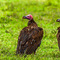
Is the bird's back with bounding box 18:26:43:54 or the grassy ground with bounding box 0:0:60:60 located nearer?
the bird's back with bounding box 18:26:43:54

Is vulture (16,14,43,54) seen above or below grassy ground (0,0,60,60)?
above

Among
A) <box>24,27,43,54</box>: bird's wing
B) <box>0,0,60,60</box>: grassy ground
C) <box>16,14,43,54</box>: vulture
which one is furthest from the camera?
<box>0,0,60,60</box>: grassy ground

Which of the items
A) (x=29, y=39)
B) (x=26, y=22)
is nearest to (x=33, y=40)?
(x=29, y=39)

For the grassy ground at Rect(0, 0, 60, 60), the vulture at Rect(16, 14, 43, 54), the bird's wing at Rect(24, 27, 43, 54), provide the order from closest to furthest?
the vulture at Rect(16, 14, 43, 54)
the bird's wing at Rect(24, 27, 43, 54)
the grassy ground at Rect(0, 0, 60, 60)

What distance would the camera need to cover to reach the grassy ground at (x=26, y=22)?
7785 millimetres

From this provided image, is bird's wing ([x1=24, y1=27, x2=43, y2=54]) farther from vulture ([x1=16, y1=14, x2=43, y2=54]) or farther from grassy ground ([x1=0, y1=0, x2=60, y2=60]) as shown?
grassy ground ([x1=0, y1=0, x2=60, y2=60])

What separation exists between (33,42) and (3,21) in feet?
18.0

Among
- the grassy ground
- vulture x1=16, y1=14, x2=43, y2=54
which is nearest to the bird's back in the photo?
vulture x1=16, y1=14, x2=43, y2=54

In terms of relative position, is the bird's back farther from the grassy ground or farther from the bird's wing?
the grassy ground

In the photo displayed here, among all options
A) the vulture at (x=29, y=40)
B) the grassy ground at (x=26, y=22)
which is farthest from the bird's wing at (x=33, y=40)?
the grassy ground at (x=26, y=22)

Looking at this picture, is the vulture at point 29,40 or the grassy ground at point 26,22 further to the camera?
the grassy ground at point 26,22

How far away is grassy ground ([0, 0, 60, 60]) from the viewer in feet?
25.5

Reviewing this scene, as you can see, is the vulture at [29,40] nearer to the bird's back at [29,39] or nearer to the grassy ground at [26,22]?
the bird's back at [29,39]

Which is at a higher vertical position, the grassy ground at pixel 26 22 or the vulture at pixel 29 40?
the vulture at pixel 29 40
